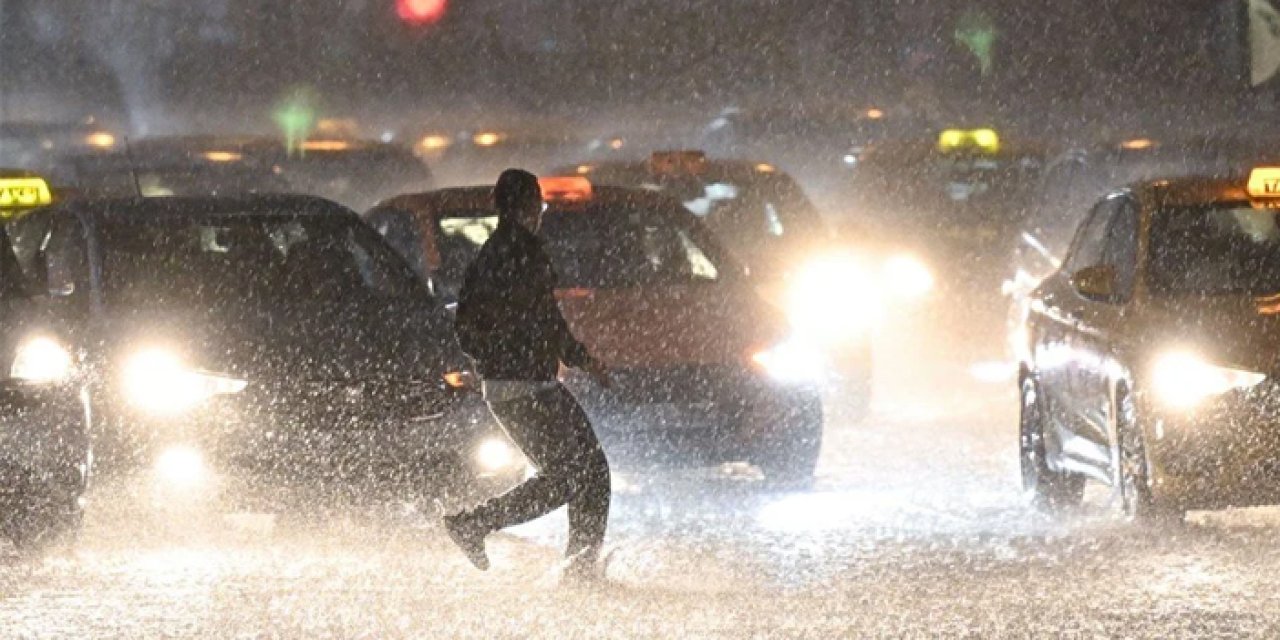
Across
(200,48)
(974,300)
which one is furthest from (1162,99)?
(200,48)

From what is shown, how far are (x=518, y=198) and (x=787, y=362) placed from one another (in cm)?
324

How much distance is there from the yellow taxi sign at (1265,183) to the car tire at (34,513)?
188 inches

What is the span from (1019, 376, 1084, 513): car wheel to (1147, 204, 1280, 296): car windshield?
47.6 inches

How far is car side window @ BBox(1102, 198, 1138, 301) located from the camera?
11.5 metres

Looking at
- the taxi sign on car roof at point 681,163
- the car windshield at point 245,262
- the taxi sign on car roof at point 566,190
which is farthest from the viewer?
the taxi sign on car roof at point 681,163

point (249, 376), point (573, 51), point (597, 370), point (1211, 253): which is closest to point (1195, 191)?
point (1211, 253)

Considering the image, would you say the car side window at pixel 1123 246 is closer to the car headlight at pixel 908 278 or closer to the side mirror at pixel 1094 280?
the side mirror at pixel 1094 280

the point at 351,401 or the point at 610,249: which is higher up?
the point at 610,249

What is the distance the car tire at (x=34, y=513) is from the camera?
35.0ft

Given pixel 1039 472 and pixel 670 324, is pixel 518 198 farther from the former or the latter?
pixel 1039 472

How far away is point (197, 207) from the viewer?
12547mm

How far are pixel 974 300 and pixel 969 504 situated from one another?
28.7 feet

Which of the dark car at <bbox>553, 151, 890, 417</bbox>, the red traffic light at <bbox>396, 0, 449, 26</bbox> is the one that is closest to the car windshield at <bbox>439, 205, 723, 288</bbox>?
the dark car at <bbox>553, 151, 890, 417</bbox>

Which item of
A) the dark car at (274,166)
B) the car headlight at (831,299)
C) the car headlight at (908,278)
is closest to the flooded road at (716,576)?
the car headlight at (831,299)
